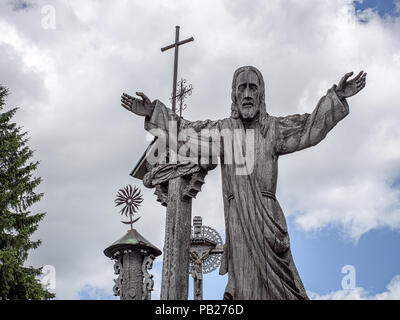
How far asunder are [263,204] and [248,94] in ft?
4.66

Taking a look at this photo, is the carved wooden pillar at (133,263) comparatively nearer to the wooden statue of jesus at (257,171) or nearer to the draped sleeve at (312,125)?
the wooden statue of jesus at (257,171)

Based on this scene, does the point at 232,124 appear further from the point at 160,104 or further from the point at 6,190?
the point at 6,190

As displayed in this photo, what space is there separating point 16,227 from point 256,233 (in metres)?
16.2

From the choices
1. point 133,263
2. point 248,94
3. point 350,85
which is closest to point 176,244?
point 248,94

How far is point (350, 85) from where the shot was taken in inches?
312

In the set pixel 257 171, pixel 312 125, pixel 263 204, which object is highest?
pixel 312 125

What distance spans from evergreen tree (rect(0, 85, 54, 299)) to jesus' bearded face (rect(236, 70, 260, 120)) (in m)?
13.8

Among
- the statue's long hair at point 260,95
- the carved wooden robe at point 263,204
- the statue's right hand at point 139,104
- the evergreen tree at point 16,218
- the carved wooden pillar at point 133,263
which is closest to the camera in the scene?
the carved wooden robe at point 263,204

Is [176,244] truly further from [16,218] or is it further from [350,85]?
[16,218]

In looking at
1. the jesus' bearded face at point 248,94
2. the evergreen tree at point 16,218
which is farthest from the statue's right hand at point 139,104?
the evergreen tree at point 16,218

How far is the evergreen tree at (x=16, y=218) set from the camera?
2048cm

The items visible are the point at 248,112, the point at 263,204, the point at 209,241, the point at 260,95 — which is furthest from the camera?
the point at 209,241
